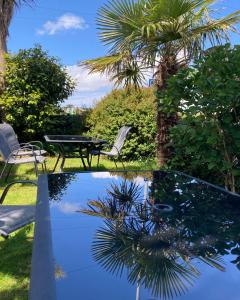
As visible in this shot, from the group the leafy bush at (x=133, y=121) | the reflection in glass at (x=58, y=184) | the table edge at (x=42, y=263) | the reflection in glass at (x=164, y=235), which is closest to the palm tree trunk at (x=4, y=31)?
the leafy bush at (x=133, y=121)

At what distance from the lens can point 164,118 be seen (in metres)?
4.80

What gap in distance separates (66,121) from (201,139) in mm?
6672

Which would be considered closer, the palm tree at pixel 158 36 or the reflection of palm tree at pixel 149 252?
the reflection of palm tree at pixel 149 252

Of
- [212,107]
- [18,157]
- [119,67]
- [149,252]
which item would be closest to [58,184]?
[149,252]

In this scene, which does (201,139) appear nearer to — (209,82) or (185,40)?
(209,82)

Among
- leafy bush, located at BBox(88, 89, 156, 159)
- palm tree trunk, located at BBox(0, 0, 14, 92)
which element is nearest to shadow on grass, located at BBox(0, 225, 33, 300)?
leafy bush, located at BBox(88, 89, 156, 159)

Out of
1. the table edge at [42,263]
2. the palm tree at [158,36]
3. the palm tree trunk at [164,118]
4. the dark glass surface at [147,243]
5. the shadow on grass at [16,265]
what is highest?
the palm tree at [158,36]

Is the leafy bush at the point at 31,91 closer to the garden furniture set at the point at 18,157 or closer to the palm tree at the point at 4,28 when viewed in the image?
the palm tree at the point at 4,28

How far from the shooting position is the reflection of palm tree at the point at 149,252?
2.76 feet

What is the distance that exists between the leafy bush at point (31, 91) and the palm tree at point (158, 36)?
3612 mm

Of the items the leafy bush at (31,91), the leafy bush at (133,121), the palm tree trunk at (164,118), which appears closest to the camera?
the palm tree trunk at (164,118)

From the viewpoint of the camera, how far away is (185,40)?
14.0 ft

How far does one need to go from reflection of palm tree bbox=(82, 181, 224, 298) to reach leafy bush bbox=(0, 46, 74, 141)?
715 cm

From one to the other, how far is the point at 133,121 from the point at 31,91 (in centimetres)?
260
